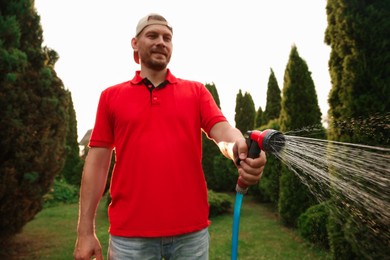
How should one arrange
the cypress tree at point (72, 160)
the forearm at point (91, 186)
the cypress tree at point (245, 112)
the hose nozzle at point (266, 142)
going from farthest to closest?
the cypress tree at point (72, 160) < the cypress tree at point (245, 112) < the forearm at point (91, 186) < the hose nozzle at point (266, 142)

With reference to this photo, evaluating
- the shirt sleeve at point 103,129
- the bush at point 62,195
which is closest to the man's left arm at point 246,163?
the shirt sleeve at point 103,129

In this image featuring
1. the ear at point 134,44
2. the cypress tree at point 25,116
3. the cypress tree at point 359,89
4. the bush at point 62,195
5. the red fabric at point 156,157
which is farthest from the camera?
the bush at point 62,195

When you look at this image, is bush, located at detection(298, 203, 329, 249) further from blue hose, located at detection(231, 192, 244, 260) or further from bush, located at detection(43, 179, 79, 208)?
bush, located at detection(43, 179, 79, 208)

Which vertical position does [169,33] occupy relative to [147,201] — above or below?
above

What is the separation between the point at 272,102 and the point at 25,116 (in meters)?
11.9

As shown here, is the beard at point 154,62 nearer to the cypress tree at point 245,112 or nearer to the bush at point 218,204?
the bush at point 218,204

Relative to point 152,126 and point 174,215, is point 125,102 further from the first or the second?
point 174,215

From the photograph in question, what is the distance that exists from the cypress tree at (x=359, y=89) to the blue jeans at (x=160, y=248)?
3156 millimetres

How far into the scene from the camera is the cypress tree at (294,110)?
9.06 m

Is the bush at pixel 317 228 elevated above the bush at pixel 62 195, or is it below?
above

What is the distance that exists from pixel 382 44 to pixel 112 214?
454 centimetres

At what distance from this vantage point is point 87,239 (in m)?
2.21

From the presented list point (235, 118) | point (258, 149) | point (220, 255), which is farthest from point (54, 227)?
point (235, 118)

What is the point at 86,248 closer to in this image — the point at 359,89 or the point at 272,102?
the point at 359,89
